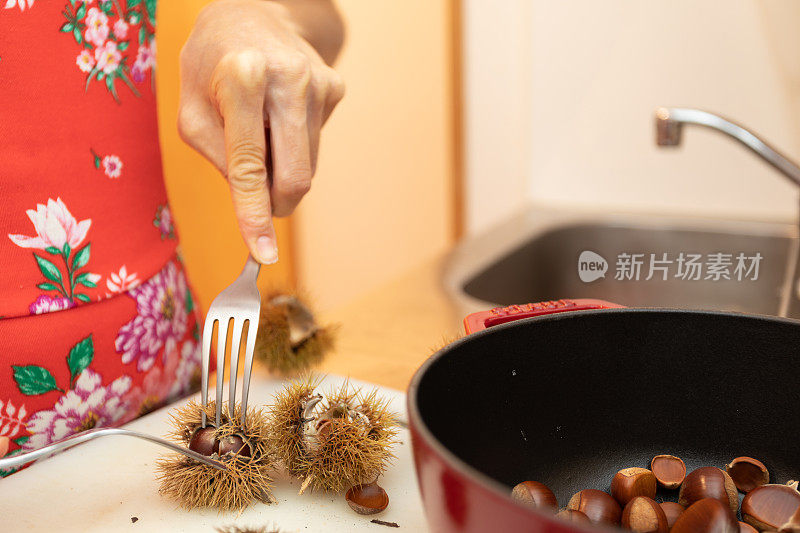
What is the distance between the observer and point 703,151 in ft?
4.91

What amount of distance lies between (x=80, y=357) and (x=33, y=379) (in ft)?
0.13

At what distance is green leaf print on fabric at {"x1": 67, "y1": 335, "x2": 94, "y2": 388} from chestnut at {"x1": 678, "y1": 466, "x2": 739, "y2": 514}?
1.57 feet

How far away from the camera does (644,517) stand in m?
0.42

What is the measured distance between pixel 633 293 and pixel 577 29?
0.60 meters

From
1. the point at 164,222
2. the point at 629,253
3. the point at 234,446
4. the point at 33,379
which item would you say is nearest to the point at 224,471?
the point at 234,446

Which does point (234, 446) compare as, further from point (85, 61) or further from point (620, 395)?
point (85, 61)

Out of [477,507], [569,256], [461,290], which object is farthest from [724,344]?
[569,256]

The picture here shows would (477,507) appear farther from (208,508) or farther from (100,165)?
(100,165)

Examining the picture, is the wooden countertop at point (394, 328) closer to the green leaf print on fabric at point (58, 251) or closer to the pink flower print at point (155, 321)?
the pink flower print at point (155, 321)

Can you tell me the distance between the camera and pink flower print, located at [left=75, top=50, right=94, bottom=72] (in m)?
0.65

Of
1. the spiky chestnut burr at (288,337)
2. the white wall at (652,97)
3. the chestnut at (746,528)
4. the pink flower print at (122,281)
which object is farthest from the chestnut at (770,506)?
the white wall at (652,97)

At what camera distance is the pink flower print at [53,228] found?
0.62 m

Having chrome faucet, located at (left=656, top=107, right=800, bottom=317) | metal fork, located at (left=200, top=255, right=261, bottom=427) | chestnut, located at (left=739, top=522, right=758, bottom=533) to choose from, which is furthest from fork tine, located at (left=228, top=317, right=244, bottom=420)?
chrome faucet, located at (left=656, top=107, right=800, bottom=317)

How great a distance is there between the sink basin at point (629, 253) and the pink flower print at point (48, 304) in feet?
1.79
